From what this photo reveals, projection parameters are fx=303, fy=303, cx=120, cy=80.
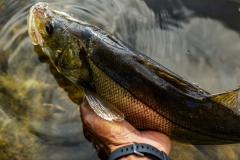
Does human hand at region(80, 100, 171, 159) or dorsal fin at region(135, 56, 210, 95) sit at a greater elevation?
dorsal fin at region(135, 56, 210, 95)

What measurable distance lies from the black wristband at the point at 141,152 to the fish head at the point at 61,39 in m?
0.82

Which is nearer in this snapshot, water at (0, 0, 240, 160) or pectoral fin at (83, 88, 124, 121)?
pectoral fin at (83, 88, 124, 121)

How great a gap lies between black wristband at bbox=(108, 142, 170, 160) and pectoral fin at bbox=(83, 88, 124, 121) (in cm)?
29

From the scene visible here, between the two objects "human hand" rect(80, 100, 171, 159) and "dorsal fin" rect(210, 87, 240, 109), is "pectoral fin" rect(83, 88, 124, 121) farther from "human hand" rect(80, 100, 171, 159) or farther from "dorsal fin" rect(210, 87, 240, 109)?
"dorsal fin" rect(210, 87, 240, 109)

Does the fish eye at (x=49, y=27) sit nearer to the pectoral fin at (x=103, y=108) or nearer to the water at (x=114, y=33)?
the water at (x=114, y=33)

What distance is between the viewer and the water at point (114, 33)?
10.8 feet

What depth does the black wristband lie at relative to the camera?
2.72m

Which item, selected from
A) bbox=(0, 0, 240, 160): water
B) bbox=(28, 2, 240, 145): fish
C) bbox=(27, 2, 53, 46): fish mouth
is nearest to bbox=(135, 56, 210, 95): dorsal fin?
bbox=(28, 2, 240, 145): fish

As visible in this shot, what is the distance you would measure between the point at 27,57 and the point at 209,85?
7.66 feet

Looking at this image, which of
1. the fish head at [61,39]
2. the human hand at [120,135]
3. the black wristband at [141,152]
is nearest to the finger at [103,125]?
the human hand at [120,135]

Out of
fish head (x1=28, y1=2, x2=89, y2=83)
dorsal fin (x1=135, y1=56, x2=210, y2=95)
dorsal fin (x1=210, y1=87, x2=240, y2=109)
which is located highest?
fish head (x1=28, y1=2, x2=89, y2=83)

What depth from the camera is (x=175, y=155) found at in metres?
3.47

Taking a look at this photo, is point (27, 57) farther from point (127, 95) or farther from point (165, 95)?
point (165, 95)

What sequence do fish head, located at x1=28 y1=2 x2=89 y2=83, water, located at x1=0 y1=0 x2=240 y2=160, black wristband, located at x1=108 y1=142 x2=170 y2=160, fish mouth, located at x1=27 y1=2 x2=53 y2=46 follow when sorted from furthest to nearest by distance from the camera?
water, located at x1=0 y1=0 x2=240 y2=160 → fish mouth, located at x1=27 y1=2 x2=53 y2=46 → fish head, located at x1=28 y1=2 x2=89 y2=83 → black wristband, located at x1=108 y1=142 x2=170 y2=160
